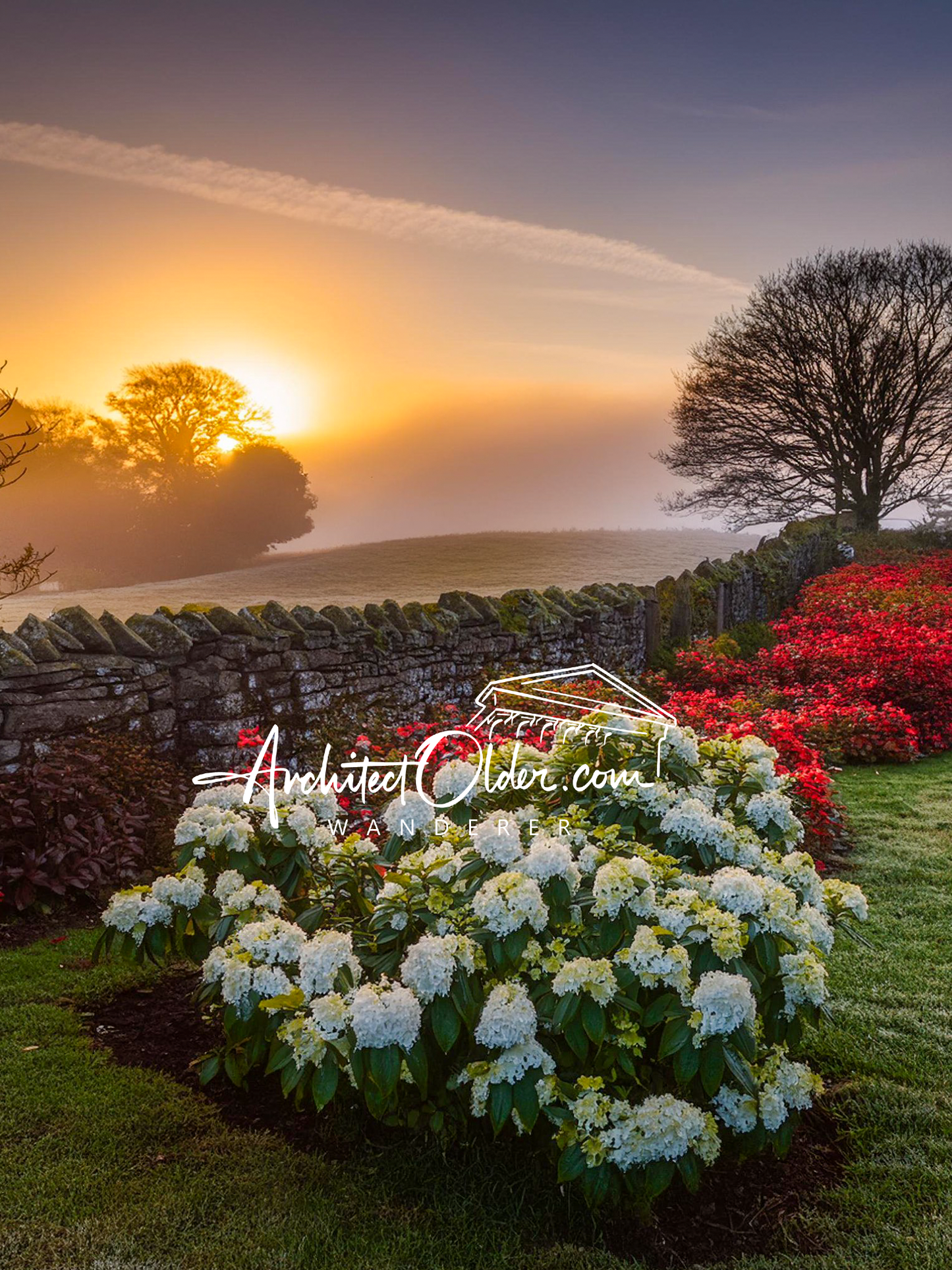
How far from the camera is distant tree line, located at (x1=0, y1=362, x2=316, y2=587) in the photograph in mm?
20797

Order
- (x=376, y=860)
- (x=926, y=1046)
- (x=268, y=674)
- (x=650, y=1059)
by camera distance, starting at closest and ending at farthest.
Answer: (x=650, y=1059), (x=376, y=860), (x=926, y=1046), (x=268, y=674)

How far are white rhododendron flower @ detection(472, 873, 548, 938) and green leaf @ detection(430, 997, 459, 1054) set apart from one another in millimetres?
281

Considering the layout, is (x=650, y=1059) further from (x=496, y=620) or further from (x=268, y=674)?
(x=496, y=620)

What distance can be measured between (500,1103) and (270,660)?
581cm

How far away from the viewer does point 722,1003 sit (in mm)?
2842

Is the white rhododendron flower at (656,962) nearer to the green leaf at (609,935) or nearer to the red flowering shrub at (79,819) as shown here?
the green leaf at (609,935)

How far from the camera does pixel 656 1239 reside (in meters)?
3.11

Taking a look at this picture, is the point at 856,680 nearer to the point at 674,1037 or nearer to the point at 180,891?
the point at 674,1037

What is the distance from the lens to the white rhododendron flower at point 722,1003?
283 centimetres

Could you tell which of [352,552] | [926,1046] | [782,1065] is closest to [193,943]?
[782,1065]

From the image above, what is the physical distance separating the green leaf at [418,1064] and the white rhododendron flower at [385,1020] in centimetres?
3

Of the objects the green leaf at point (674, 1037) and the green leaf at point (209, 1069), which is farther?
the green leaf at point (209, 1069)

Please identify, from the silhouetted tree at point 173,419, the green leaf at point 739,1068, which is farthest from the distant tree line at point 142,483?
the green leaf at point 739,1068

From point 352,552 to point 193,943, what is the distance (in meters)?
24.8
